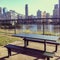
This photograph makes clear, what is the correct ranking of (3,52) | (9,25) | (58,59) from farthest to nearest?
1. (9,25)
2. (3,52)
3. (58,59)

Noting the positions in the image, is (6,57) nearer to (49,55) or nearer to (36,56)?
(36,56)

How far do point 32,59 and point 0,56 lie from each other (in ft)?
3.46

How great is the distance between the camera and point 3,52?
5.30 metres

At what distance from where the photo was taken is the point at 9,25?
61.3 feet

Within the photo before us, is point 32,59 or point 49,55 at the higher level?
point 49,55

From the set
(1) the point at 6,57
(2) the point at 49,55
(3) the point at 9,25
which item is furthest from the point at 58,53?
(3) the point at 9,25

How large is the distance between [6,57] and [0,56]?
0.77ft

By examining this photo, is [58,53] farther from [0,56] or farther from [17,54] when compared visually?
[0,56]

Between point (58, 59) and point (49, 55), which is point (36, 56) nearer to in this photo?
point (58, 59)

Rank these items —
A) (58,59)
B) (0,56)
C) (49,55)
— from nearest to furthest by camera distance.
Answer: (49,55) < (58,59) < (0,56)

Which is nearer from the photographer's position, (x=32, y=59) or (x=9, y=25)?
(x=32, y=59)

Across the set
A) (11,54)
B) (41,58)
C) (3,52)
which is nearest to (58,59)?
(41,58)

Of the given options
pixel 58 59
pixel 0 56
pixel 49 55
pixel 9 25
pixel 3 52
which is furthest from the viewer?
pixel 9 25

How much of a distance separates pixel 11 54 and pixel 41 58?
1.03 m
